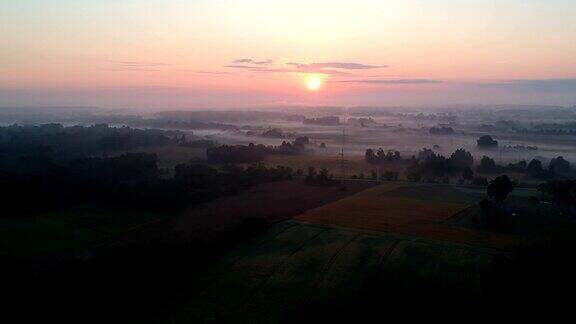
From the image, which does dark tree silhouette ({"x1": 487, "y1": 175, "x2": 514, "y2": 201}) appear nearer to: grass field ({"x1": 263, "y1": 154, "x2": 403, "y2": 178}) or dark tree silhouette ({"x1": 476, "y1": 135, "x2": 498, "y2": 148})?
grass field ({"x1": 263, "y1": 154, "x2": 403, "y2": 178})

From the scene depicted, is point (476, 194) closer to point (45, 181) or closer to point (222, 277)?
point (222, 277)

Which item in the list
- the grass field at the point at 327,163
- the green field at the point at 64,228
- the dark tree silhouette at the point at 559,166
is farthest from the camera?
the grass field at the point at 327,163

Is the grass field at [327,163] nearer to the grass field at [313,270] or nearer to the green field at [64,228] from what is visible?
the green field at [64,228]

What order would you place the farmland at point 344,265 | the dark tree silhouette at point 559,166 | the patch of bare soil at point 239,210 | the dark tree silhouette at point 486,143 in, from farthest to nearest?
the dark tree silhouette at point 486,143 < the dark tree silhouette at point 559,166 < the patch of bare soil at point 239,210 < the farmland at point 344,265

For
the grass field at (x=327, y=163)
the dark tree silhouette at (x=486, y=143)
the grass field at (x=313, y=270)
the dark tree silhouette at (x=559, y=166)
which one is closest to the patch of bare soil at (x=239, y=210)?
the grass field at (x=313, y=270)

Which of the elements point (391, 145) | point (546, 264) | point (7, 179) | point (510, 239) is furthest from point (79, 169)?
point (391, 145)

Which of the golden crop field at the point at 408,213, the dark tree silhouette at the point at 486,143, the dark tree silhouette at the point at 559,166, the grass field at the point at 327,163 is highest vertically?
the dark tree silhouette at the point at 486,143

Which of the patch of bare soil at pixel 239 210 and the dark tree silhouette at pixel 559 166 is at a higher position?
the dark tree silhouette at pixel 559 166

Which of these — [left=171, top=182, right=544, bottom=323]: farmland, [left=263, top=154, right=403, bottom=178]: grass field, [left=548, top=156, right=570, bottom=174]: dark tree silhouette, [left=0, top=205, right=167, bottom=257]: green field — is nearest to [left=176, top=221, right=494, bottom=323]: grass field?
[left=171, top=182, right=544, bottom=323]: farmland

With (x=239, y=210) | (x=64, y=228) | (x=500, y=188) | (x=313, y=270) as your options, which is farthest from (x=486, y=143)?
(x=64, y=228)
